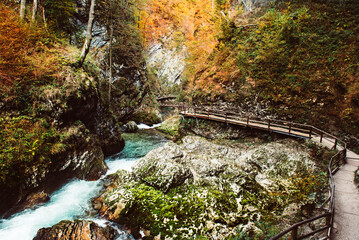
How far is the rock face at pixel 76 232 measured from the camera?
5.45 metres

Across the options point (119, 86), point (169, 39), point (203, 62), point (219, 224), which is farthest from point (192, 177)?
point (169, 39)

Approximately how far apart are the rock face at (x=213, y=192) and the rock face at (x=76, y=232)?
83 cm

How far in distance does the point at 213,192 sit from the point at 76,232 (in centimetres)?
569

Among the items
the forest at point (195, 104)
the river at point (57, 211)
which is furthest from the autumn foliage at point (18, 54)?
the river at point (57, 211)

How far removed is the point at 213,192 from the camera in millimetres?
7566

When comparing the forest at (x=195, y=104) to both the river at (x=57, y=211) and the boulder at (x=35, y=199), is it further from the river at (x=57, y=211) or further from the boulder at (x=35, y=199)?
the river at (x=57, y=211)

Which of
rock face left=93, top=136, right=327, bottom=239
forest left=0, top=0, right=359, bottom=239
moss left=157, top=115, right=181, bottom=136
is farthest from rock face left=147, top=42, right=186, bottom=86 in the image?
rock face left=93, top=136, right=327, bottom=239

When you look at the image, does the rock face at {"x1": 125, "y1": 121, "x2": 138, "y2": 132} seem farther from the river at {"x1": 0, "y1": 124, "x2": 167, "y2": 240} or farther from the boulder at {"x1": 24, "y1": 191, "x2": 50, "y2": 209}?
the boulder at {"x1": 24, "y1": 191, "x2": 50, "y2": 209}

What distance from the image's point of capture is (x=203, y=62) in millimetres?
19469

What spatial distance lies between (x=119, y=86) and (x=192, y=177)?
17.8 meters

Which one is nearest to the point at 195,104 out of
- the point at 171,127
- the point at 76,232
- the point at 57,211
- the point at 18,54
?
the point at 171,127

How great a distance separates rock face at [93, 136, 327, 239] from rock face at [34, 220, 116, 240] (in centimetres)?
83

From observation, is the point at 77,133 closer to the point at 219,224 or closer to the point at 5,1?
the point at 219,224

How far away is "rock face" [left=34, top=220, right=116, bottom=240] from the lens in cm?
545
